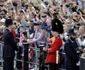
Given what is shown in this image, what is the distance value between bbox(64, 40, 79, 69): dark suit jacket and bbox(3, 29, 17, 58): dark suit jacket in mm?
2564

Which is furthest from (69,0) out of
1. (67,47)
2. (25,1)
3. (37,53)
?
(67,47)

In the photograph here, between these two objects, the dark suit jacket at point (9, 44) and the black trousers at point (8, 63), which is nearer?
the dark suit jacket at point (9, 44)

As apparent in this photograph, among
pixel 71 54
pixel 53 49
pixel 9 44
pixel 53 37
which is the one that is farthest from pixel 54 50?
pixel 9 44

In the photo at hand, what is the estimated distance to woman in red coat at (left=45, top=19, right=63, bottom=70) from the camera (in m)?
10.0

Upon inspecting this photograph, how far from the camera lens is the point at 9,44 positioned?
1193 cm

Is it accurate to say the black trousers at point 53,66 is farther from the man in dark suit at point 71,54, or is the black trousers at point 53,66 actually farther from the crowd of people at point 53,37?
the man in dark suit at point 71,54

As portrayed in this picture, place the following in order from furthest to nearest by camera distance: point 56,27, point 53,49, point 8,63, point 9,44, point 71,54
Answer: point 8,63, point 9,44, point 56,27, point 53,49, point 71,54

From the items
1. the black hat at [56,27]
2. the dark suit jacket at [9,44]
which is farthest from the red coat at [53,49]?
the dark suit jacket at [9,44]

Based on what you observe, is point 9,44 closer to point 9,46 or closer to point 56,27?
point 9,46

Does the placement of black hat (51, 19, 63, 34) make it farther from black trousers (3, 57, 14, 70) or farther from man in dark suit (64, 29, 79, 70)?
black trousers (3, 57, 14, 70)

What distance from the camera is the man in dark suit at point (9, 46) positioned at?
11.8m

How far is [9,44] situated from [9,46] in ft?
0.22

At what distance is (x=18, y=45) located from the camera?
12.4 meters

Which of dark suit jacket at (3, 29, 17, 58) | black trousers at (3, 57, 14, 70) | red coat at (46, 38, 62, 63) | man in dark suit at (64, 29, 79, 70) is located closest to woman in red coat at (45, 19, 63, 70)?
red coat at (46, 38, 62, 63)
